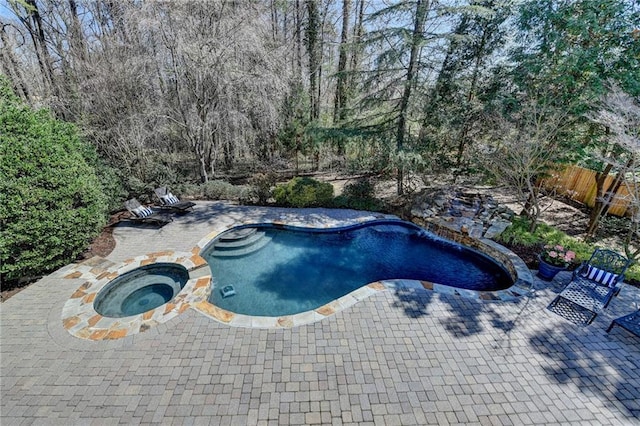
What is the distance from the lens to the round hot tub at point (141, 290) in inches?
231

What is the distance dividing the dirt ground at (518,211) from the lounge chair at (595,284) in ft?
3.71

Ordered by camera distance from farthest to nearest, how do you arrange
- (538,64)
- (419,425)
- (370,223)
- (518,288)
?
(370,223), (538,64), (518,288), (419,425)

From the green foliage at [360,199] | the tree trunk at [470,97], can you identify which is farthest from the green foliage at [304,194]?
the tree trunk at [470,97]

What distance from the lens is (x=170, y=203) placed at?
33.2 feet

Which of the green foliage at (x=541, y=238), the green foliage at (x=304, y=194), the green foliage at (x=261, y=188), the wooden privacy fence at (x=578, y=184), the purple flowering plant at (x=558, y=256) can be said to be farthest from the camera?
the green foliage at (x=261, y=188)

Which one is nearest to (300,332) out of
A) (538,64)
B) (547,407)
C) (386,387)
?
(386,387)

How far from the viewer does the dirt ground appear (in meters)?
7.43

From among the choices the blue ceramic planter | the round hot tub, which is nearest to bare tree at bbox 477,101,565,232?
the blue ceramic planter

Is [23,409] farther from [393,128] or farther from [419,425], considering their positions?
[393,128]

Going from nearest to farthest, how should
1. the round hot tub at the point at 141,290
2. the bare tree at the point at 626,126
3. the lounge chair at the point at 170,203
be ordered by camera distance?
the bare tree at the point at 626,126 < the round hot tub at the point at 141,290 < the lounge chair at the point at 170,203

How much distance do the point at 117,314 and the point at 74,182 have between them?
11.2 feet

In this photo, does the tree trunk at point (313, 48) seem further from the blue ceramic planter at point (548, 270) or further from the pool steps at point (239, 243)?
the blue ceramic planter at point (548, 270)

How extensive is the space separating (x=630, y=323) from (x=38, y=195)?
12.1m

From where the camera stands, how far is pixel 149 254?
735cm
